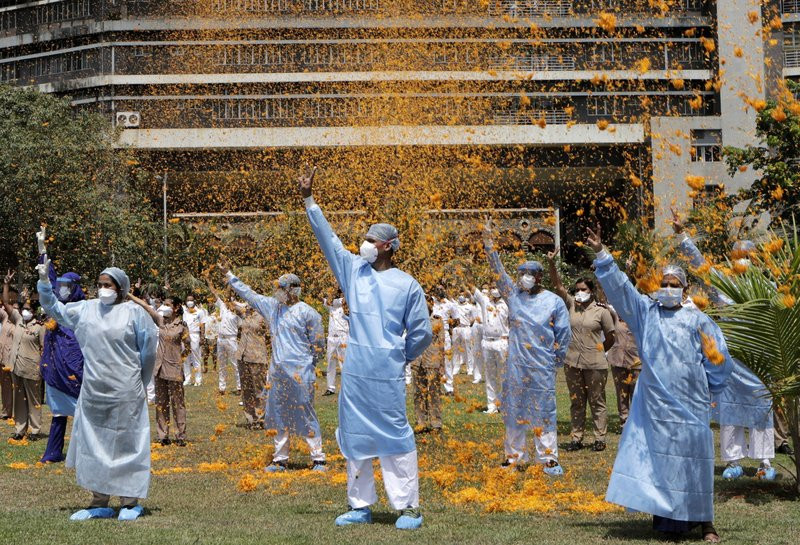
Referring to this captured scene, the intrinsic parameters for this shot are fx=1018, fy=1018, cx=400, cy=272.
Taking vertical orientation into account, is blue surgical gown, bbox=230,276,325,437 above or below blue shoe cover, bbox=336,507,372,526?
above

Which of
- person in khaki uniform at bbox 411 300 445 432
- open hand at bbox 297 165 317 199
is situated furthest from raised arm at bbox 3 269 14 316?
person in khaki uniform at bbox 411 300 445 432

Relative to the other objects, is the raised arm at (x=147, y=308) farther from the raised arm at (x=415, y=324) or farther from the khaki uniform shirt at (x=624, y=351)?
the khaki uniform shirt at (x=624, y=351)

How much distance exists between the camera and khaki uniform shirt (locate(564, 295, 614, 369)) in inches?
508

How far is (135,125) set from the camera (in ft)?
182

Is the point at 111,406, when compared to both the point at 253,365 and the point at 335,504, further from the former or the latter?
the point at 253,365

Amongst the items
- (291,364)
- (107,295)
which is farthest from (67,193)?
(107,295)

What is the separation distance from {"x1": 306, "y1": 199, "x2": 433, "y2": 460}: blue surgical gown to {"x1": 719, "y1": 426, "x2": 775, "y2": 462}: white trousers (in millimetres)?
4168

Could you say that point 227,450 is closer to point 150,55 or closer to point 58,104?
point 58,104

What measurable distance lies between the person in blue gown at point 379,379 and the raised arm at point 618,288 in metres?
1.42

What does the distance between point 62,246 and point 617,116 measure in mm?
33032

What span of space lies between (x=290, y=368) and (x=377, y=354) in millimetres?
3706

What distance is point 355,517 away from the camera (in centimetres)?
785

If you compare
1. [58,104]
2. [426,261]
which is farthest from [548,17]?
[426,261]

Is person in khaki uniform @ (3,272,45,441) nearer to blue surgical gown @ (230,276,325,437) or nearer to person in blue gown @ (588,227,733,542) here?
blue surgical gown @ (230,276,325,437)
